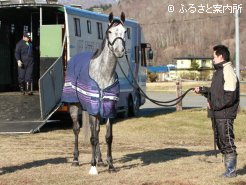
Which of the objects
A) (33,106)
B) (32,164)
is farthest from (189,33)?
(32,164)

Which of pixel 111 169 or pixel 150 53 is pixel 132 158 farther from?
pixel 150 53

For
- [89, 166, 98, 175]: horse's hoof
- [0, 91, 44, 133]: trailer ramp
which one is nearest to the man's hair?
[89, 166, 98, 175]: horse's hoof

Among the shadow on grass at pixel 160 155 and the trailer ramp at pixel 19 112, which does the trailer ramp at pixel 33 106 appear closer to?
the trailer ramp at pixel 19 112

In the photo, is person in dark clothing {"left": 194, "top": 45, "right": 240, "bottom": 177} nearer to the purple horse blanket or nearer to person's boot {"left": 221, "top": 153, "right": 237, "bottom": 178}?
person's boot {"left": 221, "top": 153, "right": 237, "bottom": 178}

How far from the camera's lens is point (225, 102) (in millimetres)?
9625

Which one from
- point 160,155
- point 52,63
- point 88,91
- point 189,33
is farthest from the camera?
point 189,33

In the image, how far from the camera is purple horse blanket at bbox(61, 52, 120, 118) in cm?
1062

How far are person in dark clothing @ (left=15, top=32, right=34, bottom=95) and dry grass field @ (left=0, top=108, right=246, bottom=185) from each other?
1800mm

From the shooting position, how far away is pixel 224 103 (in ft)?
31.6

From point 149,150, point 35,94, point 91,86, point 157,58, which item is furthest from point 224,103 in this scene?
point 157,58

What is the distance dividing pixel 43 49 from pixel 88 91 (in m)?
7.79

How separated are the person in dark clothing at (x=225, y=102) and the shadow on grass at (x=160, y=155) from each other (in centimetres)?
206

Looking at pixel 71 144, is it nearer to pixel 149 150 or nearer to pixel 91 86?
pixel 149 150

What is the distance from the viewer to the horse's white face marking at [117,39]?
10250 mm
